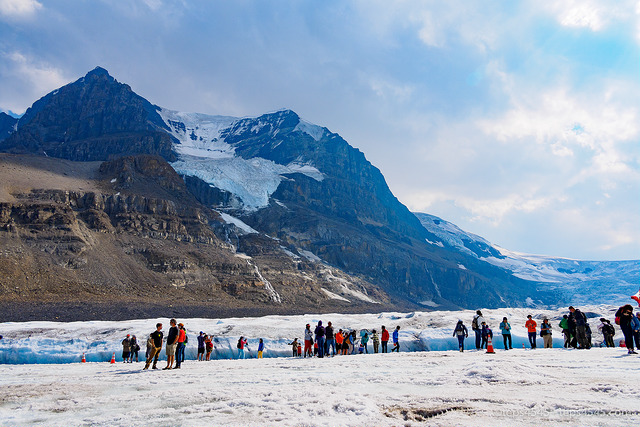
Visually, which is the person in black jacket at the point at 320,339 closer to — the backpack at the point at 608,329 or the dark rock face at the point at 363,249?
the backpack at the point at 608,329

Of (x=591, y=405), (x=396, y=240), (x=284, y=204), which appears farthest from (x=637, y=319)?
(x=396, y=240)

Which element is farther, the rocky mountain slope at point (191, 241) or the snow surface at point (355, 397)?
the rocky mountain slope at point (191, 241)

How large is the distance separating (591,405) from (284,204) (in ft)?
553

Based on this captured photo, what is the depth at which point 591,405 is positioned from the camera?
6684 mm

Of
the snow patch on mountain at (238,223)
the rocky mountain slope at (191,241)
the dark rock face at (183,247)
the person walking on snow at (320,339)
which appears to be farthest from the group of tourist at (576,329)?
the snow patch on mountain at (238,223)

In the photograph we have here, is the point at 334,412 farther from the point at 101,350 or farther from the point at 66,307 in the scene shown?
the point at 66,307

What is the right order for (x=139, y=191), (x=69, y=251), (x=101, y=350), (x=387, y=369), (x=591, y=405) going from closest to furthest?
(x=591, y=405) → (x=387, y=369) → (x=101, y=350) → (x=69, y=251) → (x=139, y=191)

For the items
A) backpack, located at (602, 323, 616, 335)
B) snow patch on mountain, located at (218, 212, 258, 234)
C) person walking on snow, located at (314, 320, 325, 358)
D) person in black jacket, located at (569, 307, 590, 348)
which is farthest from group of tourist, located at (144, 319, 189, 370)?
snow patch on mountain, located at (218, 212, 258, 234)

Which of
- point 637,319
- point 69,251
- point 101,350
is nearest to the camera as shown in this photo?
point 637,319

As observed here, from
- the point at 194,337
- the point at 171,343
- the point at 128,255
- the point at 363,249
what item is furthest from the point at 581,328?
the point at 363,249

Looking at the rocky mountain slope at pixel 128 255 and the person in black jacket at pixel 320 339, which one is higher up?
the rocky mountain slope at pixel 128 255

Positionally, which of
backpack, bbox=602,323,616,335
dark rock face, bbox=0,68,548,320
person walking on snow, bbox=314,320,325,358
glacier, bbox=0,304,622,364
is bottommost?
glacier, bbox=0,304,622,364

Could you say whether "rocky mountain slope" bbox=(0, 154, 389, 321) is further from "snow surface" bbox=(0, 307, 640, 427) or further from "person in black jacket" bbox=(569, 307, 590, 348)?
"person in black jacket" bbox=(569, 307, 590, 348)

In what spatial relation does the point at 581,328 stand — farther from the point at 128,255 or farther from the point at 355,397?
the point at 128,255
